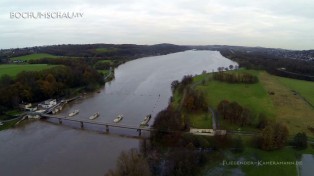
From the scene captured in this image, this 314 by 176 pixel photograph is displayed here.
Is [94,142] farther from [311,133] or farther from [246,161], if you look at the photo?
[311,133]

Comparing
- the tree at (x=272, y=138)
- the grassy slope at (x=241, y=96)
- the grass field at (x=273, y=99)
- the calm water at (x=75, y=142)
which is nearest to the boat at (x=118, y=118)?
the calm water at (x=75, y=142)

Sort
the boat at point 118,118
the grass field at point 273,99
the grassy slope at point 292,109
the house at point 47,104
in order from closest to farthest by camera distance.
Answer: the grassy slope at point 292,109
the grass field at point 273,99
the boat at point 118,118
the house at point 47,104

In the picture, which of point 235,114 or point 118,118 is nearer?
point 235,114

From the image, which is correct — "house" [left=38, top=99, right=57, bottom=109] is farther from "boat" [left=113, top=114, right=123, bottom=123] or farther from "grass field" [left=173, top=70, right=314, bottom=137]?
"grass field" [left=173, top=70, right=314, bottom=137]

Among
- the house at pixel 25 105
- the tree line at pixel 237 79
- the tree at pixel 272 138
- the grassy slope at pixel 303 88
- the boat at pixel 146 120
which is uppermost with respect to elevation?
the tree line at pixel 237 79

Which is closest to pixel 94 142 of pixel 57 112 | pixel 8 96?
pixel 57 112

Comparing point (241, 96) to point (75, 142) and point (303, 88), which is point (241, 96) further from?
point (75, 142)

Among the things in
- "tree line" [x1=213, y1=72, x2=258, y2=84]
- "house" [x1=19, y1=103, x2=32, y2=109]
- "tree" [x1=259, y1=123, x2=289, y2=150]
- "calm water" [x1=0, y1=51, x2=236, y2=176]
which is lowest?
"calm water" [x1=0, y1=51, x2=236, y2=176]

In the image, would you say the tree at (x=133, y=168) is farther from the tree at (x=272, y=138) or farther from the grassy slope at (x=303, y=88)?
the grassy slope at (x=303, y=88)

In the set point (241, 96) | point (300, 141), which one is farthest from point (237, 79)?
point (300, 141)

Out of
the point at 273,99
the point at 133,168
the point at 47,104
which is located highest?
the point at 273,99

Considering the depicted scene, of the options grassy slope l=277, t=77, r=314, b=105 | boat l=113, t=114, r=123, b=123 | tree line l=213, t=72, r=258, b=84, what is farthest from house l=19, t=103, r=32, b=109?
grassy slope l=277, t=77, r=314, b=105

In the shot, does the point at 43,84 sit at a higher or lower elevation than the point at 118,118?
higher
